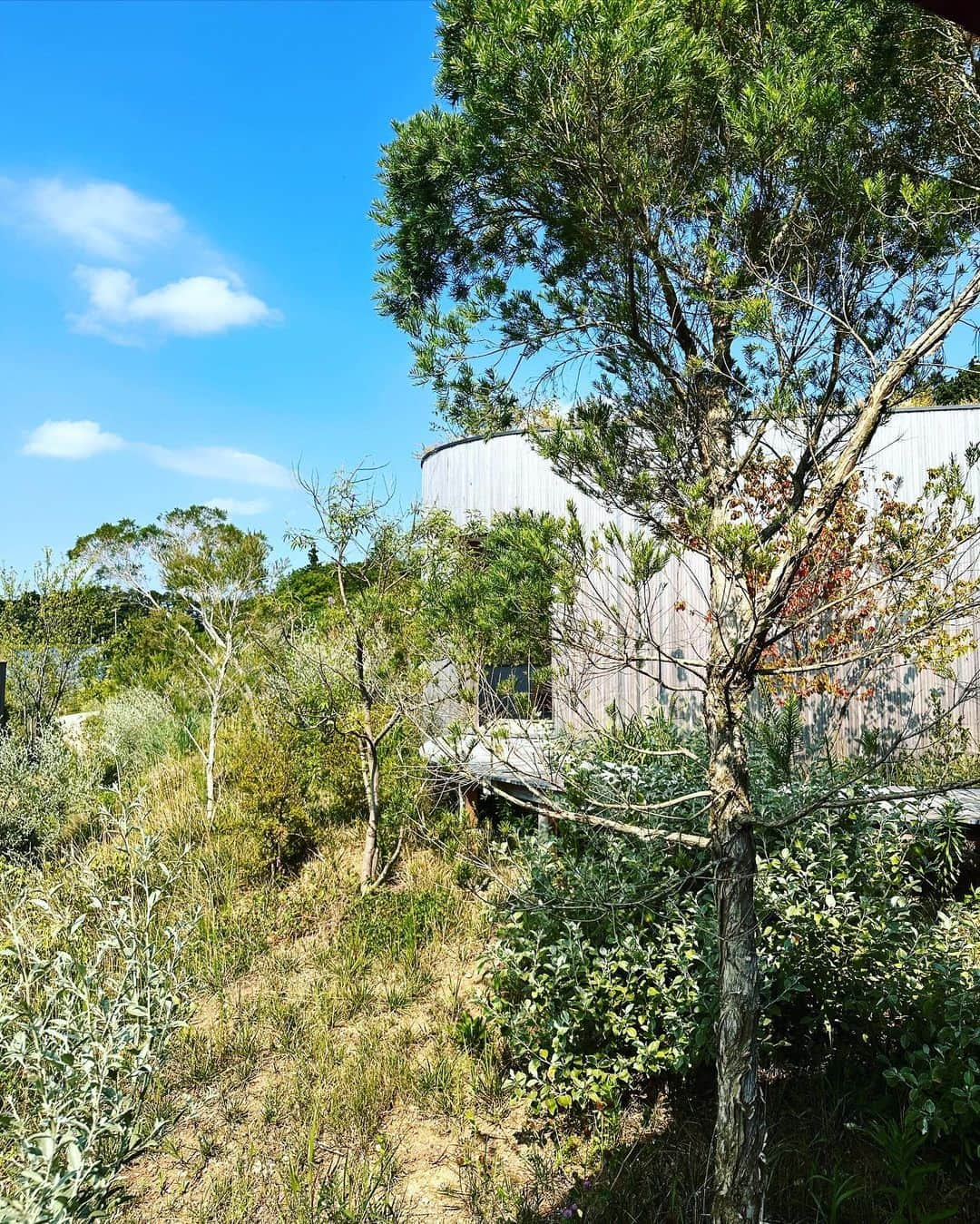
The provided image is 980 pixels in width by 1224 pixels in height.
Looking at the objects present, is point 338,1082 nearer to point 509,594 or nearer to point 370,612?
point 509,594

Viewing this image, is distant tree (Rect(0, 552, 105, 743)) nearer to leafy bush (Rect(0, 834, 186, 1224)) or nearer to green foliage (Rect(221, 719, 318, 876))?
green foliage (Rect(221, 719, 318, 876))

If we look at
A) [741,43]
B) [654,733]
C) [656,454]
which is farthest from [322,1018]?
[741,43]

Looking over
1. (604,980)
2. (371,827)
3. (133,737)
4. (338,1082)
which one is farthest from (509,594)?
(133,737)

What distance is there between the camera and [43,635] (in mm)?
11414

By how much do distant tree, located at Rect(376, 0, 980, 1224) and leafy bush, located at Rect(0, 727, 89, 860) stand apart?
6.31 m

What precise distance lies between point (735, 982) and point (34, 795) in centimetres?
715

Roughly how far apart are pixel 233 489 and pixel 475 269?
1121cm

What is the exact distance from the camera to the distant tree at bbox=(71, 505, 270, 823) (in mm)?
8422

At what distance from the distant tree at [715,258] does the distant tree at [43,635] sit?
32.5 feet

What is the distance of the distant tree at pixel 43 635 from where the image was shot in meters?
10.8

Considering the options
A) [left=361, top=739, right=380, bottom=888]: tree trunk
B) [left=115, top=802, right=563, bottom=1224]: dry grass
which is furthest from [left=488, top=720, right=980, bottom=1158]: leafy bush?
[left=361, top=739, right=380, bottom=888]: tree trunk

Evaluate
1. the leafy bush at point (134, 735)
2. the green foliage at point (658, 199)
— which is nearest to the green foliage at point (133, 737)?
the leafy bush at point (134, 735)

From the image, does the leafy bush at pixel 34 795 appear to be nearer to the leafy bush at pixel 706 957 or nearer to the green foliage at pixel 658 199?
the leafy bush at pixel 706 957

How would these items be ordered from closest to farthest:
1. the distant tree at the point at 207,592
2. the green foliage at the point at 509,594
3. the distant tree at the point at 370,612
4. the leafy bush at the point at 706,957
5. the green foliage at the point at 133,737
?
1. the green foliage at the point at 509,594
2. the leafy bush at the point at 706,957
3. the distant tree at the point at 370,612
4. the distant tree at the point at 207,592
5. the green foliage at the point at 133,737
